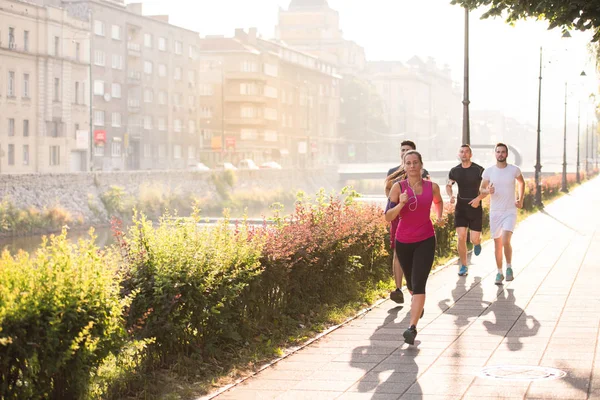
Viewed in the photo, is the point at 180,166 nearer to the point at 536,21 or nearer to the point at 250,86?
the point at 250,86

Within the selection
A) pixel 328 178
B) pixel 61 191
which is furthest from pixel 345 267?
pixel 328 178

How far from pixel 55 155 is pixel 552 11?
192 feet

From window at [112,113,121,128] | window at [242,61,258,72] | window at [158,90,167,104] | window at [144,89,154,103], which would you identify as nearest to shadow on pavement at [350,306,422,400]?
window at [112,113,121,128]

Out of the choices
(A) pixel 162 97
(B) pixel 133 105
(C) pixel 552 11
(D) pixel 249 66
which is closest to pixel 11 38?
(B) pixel 133 105

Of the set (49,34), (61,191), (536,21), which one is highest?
(49,34)

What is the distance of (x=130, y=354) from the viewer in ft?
24.6

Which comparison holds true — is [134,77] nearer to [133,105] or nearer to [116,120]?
[133,105]

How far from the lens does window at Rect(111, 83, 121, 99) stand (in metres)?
80.6

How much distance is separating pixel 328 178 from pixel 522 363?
9232cm

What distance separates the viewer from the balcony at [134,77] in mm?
83000

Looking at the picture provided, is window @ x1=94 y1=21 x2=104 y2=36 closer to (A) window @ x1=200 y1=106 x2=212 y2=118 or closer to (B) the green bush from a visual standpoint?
(A) window @ x1=200 y1=106 x2=212 y2=118

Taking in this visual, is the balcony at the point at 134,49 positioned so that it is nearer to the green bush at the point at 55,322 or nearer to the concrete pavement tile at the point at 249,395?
the concrete pavement tile at the point at 249,395

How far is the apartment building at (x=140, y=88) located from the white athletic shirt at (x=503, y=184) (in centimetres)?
6280

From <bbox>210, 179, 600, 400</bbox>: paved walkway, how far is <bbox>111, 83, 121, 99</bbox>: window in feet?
226
